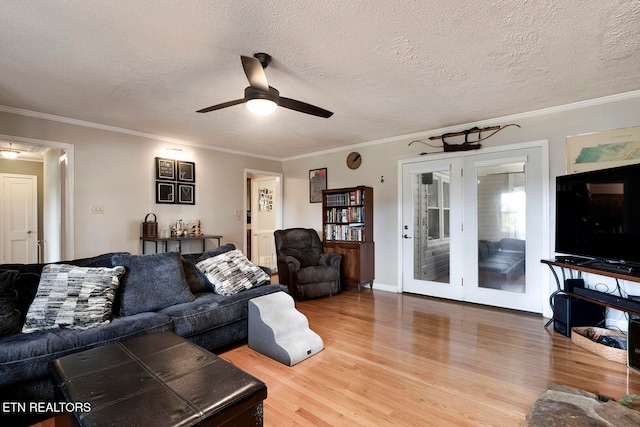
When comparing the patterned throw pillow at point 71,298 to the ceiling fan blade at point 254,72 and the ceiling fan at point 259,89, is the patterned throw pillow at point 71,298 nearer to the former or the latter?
the ceiling fan at point 259,89

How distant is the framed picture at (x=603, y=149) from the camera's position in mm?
3041

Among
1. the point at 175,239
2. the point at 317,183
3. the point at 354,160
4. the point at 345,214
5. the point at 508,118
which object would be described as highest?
the point at 508,118

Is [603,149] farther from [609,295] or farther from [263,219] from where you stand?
[263,219]

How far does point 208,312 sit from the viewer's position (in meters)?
2.56

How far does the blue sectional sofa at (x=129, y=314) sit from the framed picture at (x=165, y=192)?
1886 mm

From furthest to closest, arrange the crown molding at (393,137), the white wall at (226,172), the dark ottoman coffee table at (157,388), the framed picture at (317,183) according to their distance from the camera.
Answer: the framed picture at (317,183)
the white wall at (226,172)
the crown molding at (393,137)
the dark ottoman coffee table at (157,388)

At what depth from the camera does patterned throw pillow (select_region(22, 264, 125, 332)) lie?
2053 millimetres

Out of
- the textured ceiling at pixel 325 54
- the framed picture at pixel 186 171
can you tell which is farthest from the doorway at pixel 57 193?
the framed picture at pixel 186 171

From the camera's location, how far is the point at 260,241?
6730mm

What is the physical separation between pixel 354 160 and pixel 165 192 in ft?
10.1

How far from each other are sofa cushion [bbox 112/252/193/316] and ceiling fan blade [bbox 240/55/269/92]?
1732mm

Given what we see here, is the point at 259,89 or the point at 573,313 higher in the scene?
the point at 259,89

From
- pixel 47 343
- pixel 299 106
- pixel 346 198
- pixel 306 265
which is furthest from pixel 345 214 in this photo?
pixel 47 343

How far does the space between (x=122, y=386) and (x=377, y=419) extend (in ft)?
4.48
